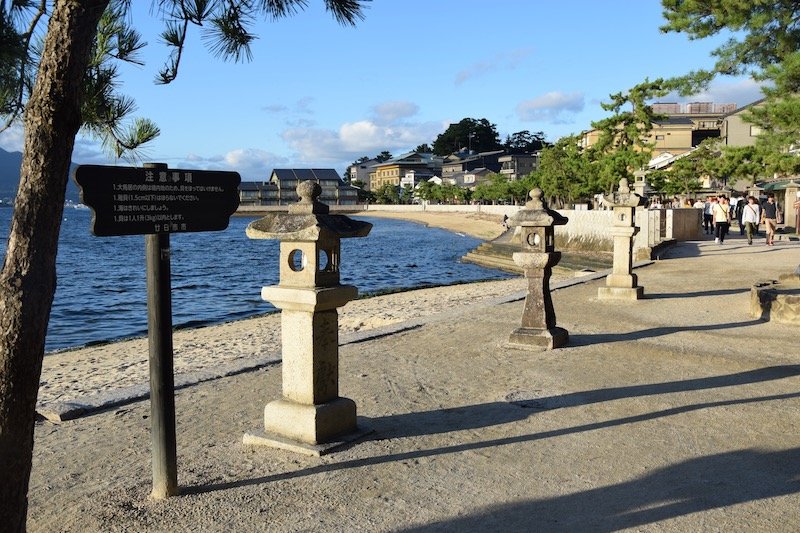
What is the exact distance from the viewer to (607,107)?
3931 centimetres

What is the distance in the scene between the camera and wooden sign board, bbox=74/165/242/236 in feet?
11.5

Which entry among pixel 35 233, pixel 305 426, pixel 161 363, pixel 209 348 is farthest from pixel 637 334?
pixel 35 233

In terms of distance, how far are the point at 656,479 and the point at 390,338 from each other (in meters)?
5.28

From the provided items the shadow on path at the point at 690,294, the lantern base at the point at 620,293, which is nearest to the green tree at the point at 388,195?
the shadow on path at the point at 690,294

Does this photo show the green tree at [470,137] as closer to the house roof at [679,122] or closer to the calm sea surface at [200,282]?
the house roof at [679,122]

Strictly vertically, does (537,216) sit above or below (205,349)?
above

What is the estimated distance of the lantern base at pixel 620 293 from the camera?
12.3m

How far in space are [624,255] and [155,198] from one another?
10.1 metres

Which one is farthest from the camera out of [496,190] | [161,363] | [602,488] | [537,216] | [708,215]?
[496,190]

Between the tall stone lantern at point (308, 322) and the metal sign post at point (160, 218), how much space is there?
616 millimetres

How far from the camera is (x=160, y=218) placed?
3801 millimetres

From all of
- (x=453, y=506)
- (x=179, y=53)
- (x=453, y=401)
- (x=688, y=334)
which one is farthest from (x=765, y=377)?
(x=179, y=53)

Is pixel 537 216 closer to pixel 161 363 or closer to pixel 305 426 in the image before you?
pixel 305 426

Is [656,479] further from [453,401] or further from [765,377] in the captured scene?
[765,377]
